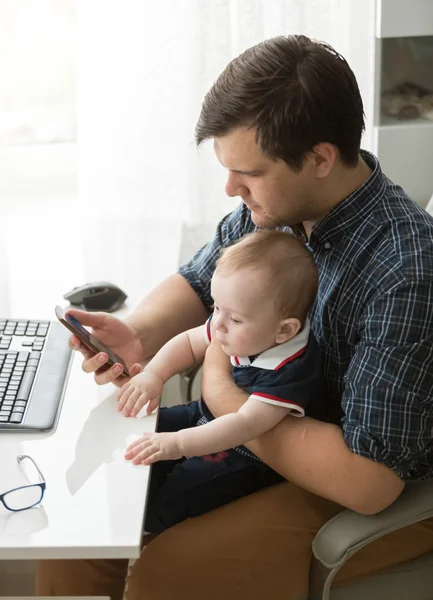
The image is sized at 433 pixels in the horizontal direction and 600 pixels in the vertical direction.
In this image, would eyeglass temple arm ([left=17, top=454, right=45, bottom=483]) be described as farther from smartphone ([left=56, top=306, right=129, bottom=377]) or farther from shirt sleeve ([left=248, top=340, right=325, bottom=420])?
shirt sleeve ([left=248, top=340, right=325, bottom=420])

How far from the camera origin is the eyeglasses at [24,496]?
3.89 ft

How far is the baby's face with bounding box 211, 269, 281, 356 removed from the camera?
1.37m

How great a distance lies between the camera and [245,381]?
4.83ft

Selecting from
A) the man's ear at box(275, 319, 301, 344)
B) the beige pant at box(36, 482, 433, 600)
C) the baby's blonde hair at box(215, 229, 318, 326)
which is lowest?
the beige pant at box(36, 482, 433, 600)

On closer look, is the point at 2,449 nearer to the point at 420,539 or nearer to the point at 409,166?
the point at 420,539

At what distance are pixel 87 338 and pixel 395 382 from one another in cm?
54

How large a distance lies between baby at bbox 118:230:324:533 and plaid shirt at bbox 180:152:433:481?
0.22 feet

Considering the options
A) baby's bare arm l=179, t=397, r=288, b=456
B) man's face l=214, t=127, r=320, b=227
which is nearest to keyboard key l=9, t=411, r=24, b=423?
baby's bare arm l=179, t=397, r=288, b=456

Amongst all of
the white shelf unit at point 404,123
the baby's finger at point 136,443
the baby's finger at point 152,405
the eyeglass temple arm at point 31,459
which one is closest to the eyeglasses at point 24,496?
the eyeglass temple arm at point 31,459

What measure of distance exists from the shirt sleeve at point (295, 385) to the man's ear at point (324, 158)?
0.98ft

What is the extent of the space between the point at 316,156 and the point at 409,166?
959 mm

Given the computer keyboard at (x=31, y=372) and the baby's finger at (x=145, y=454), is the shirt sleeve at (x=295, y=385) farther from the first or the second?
the computer keyboard at (x=31, y=372)

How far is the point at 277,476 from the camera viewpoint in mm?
1544

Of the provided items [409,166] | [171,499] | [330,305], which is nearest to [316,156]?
[330,305]
